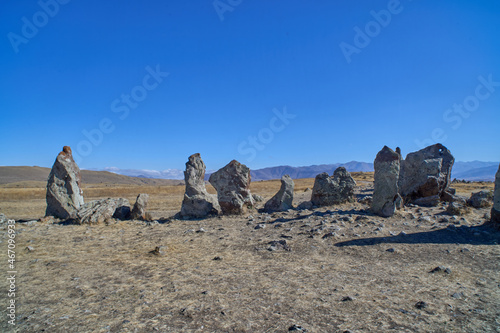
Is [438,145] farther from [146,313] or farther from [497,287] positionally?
[146,313]

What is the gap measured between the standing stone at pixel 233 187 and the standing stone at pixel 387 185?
645cm

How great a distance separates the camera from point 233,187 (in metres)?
15.3

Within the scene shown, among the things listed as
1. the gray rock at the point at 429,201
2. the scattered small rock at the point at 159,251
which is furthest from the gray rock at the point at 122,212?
the gray rock at the point at 429,201

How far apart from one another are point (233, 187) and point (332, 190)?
5.48 meters

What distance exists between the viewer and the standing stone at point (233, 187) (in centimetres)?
1501

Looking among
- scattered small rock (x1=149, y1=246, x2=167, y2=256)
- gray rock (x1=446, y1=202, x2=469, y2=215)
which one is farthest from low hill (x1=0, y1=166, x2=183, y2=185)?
gray rock (x1=446, y1=202, x2=469, y2=215)

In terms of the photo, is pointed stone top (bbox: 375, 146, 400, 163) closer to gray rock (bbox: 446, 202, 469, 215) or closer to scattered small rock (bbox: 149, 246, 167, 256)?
gray rock (bbox: 446, 202, 469, 215)

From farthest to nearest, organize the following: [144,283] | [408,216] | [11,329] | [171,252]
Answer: [408,216]
[171,252]
[144,283]
[11,329]

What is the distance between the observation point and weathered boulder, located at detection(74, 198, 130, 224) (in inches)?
531

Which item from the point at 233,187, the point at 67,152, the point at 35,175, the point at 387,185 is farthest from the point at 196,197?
the point at 35,175

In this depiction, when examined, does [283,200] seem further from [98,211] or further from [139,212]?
[98,211]

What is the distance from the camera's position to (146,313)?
16.0 feet

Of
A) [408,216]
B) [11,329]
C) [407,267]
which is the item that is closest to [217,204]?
[408,216]

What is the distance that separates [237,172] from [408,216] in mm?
8415
